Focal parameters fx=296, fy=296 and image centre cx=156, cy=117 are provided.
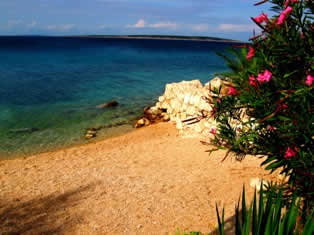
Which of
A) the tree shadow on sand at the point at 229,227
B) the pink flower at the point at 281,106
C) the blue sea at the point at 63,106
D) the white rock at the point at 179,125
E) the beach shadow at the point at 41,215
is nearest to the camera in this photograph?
the pink flower at the point at 281,106

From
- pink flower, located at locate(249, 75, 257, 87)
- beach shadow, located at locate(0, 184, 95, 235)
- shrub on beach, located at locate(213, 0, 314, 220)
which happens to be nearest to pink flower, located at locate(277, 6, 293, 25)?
shrub on beach, located at locate(213, 0, 314, 220)

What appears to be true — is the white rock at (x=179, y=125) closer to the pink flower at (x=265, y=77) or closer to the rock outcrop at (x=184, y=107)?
the rock outcrop at (x=184, y=107)

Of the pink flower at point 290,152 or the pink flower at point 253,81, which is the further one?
the pink flower at point 290,152

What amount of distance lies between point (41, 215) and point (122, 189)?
6.96ft

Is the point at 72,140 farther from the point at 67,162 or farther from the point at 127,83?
the point at 127,83

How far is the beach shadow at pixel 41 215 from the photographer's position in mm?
6211

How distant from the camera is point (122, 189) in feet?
26.2

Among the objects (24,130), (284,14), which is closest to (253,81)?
(284,14)

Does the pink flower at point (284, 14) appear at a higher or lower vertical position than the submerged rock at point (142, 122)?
higher

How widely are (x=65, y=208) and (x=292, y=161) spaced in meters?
5.60

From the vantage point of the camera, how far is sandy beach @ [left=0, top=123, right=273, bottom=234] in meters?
6.32

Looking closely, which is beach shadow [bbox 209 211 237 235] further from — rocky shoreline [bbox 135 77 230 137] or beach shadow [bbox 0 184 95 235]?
rocky shoreline [bbox 135 77 230 137]

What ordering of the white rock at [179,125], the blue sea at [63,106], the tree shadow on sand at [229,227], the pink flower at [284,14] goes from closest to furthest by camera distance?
the pink flower at [284,14] < the tree shadow on sand at [229,227] < the blue sea at [63,106] < the white rock at [179,125]

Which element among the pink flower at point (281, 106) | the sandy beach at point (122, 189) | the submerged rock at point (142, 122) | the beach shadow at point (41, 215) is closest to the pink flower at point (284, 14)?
the pink flower at point (281, 106)
